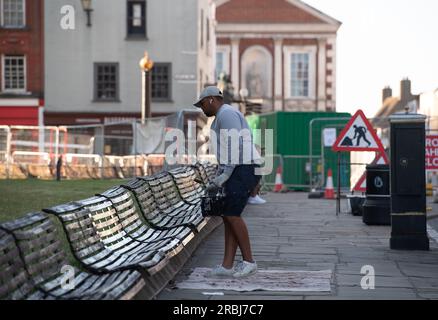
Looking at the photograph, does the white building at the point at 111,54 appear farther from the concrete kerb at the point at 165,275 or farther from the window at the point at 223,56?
the concrete kerb at the point at 165,275

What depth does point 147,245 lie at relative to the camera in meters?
10.6

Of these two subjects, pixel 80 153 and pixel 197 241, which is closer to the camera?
pixel 197 241

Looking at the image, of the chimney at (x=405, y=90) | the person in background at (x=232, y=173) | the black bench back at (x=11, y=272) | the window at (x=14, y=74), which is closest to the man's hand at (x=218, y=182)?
the person in background at (x=232, y=173)

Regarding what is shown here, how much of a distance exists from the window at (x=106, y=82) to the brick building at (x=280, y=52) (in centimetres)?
2147

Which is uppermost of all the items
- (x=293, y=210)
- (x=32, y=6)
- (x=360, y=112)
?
(x=32, y=6)

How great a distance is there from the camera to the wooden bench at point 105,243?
8609 millimetres

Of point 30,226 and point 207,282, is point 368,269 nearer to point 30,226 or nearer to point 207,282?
point 207,282

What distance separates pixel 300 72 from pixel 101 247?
6418 cm

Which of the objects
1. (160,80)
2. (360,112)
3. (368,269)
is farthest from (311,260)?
(160,80)

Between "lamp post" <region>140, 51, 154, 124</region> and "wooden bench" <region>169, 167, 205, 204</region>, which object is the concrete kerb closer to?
"wooden bench" <region>169, 167, 205, 204</region>

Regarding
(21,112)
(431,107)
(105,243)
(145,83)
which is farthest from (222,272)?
(21,112)

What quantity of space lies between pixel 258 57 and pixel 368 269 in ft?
212

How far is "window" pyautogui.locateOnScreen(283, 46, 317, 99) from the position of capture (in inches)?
2854

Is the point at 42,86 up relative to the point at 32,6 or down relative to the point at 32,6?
down
